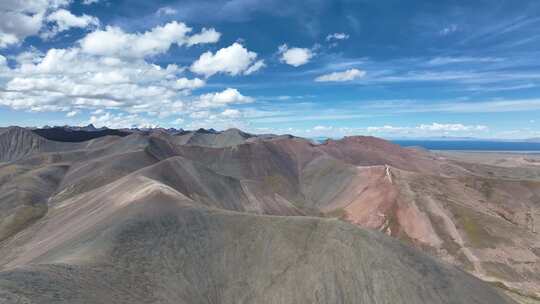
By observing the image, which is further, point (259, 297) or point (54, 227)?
point (54, 227)

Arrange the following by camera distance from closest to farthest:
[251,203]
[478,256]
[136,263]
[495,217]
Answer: [136,263] < [478,256] < [495,217] < [251,203]

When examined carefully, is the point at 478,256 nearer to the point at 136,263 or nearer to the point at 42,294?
the point at 136,263

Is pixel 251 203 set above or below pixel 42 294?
below

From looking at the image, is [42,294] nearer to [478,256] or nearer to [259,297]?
[259,297]

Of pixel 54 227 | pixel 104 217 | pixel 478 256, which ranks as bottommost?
pixel 478 256

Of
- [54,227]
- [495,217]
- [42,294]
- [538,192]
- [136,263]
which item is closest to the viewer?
[42,294]

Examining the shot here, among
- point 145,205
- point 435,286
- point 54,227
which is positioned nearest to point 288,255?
point 435,286

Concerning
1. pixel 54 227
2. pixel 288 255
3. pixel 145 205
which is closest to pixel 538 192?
pixel 288 255
